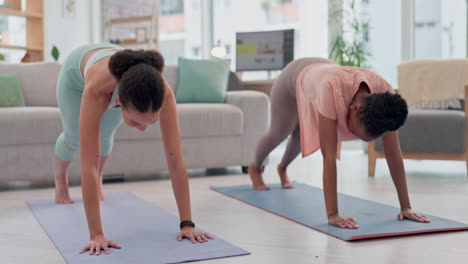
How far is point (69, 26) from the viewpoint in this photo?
285 inches

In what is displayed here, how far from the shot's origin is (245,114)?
13.9 ft

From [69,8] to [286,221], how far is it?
557 cm

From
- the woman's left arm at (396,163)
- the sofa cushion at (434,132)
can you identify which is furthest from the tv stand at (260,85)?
the woman's left arm at (396,163)

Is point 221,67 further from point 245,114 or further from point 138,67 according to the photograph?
point 138,67

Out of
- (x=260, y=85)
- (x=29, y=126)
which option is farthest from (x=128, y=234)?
(x=260, y=85)

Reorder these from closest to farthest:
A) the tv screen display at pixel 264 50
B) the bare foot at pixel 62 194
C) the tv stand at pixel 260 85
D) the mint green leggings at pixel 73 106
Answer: the mint green leggings at pixel 73 106, the bare foot at pixel 62 194, the tv stand at pixel 260 85, the tv screen display at pixel 264 50

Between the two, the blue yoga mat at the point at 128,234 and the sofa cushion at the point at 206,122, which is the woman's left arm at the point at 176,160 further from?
the sofa cushion at the point at 206,122

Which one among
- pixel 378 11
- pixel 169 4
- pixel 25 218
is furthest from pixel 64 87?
pixel 169 4

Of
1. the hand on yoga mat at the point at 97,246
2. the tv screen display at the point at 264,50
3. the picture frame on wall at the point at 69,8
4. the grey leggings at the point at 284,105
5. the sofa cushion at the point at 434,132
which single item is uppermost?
the picture frame on wall at the point at 69,8

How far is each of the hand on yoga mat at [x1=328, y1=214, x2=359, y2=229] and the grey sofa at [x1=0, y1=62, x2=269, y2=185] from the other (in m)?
1.85

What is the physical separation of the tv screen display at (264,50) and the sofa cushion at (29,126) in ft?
6.89

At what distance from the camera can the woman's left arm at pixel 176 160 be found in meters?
2.01

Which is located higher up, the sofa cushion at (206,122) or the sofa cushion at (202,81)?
the sofa cushion at (202,81)

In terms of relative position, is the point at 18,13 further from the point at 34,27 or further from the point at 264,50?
the point at 264,50
